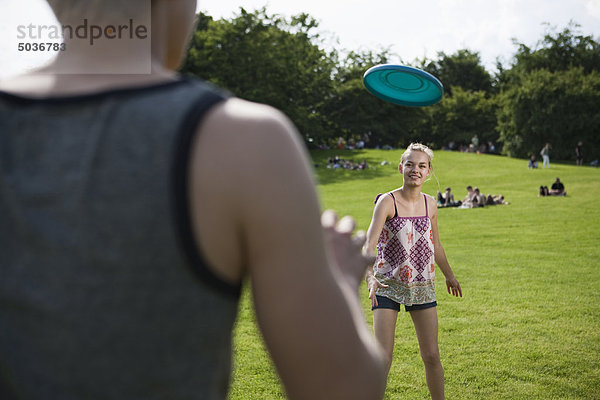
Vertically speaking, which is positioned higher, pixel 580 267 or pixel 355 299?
pixel 355 299

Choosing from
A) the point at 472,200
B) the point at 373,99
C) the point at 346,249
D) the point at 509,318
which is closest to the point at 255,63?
the point at 373,99

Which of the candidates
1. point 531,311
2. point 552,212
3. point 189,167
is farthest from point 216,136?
point 552,212

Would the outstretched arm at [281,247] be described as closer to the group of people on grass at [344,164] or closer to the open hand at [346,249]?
the open hand at [346,249]

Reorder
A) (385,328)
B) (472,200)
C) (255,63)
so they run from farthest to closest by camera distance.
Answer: (255,63)
(472,200)
(385,328)

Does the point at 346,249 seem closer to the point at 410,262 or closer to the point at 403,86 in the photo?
the point at 410,262

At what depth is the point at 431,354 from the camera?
4.80m

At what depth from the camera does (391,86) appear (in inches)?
250

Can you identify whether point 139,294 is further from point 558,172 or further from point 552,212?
point 558,172

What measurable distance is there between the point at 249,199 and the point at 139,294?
0.23 m

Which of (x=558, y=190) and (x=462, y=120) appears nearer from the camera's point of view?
(x=558, y=190)

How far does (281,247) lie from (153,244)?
20cm

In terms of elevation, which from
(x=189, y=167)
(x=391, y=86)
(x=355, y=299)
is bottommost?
(x=355, y=299)

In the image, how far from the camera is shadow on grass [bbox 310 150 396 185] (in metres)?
36.0

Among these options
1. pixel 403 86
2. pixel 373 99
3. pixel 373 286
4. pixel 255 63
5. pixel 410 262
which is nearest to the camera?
pixel 373 286
